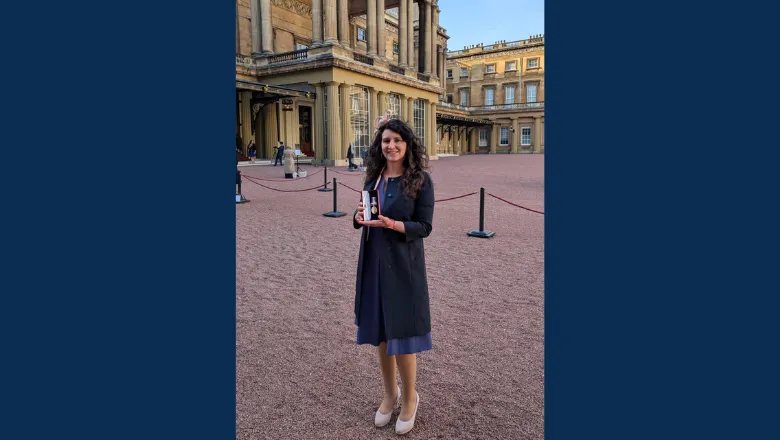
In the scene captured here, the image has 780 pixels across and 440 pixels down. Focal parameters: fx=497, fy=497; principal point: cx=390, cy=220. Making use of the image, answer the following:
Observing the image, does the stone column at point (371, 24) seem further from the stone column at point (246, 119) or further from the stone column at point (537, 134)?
the stone column at point (537, 134)

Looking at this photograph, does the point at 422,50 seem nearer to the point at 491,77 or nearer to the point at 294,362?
the point at 491,77

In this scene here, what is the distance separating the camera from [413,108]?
39938mm

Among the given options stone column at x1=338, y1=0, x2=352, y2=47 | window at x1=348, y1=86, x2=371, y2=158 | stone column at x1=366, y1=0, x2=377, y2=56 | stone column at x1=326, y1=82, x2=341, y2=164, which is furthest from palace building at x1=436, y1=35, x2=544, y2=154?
stone column at x1=326, y1=82, x2=341, y2=164

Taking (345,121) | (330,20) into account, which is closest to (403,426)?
(345,121)

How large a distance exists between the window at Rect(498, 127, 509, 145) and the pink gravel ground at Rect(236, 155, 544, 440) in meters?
55.8

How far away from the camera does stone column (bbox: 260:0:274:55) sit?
32.1 metres

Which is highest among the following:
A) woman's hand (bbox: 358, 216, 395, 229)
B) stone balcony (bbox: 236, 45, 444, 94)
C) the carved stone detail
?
the carved stone detail

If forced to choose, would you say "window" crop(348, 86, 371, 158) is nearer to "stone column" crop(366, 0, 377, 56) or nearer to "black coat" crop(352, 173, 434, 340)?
"stone column" crop(366, 0, 377, 56)

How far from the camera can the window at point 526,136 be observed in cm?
6144

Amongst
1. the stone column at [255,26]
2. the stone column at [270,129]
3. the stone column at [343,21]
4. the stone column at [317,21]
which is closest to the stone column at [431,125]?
the stone column at [343,21]

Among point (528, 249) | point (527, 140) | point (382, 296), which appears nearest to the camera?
point (382, 296)

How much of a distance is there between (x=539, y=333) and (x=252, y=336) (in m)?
2.72

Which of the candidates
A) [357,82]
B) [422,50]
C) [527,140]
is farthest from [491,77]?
[357,82]

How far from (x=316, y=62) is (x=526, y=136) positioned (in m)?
38.1
